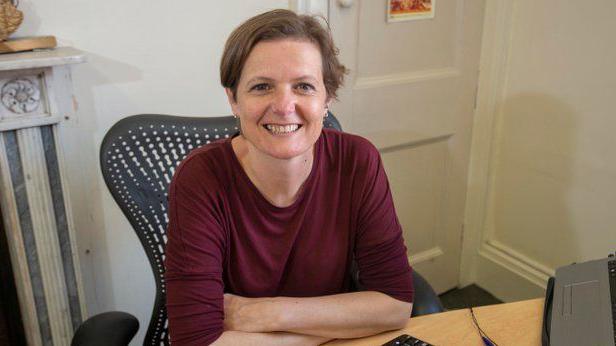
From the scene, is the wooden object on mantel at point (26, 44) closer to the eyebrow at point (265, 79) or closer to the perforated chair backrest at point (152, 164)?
the perforated chair backrest at point (152, 164)

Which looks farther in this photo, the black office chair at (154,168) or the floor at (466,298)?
the floor at (466,298)

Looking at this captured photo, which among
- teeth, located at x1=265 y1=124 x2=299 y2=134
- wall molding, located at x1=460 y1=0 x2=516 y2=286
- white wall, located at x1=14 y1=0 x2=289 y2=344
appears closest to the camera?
teeth, located at x1=265 y1=124 x2=299 y2=134

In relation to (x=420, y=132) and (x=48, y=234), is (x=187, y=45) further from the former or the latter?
(x=420, y=132)

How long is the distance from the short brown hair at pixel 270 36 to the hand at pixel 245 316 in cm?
41

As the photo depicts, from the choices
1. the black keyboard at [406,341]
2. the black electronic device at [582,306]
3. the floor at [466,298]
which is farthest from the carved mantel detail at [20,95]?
the floor at [466,298]

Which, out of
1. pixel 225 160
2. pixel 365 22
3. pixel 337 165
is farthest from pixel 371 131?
pixel 225 160

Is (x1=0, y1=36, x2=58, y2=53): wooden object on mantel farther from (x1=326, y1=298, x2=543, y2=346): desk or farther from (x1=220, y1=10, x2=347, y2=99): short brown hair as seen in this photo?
(x1=326, y1=298, x2=543, y2=346): desk

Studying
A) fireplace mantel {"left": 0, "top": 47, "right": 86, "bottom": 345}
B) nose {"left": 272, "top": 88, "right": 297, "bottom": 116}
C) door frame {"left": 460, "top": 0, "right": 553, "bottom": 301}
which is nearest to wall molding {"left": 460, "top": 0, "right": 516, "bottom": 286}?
door frame {"left": 460, "top": 0, "right": 553, "bottom": 301}

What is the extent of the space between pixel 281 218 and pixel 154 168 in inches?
11.7

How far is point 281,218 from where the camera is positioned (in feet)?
4.04

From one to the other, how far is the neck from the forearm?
0.27 meters

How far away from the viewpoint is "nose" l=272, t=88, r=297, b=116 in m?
1.13

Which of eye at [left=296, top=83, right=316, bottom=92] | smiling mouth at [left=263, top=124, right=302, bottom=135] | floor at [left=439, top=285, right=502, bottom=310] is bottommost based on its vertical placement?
floor at [left=439, top=285, right=502, bottom=310]

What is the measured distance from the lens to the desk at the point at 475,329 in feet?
3.42
